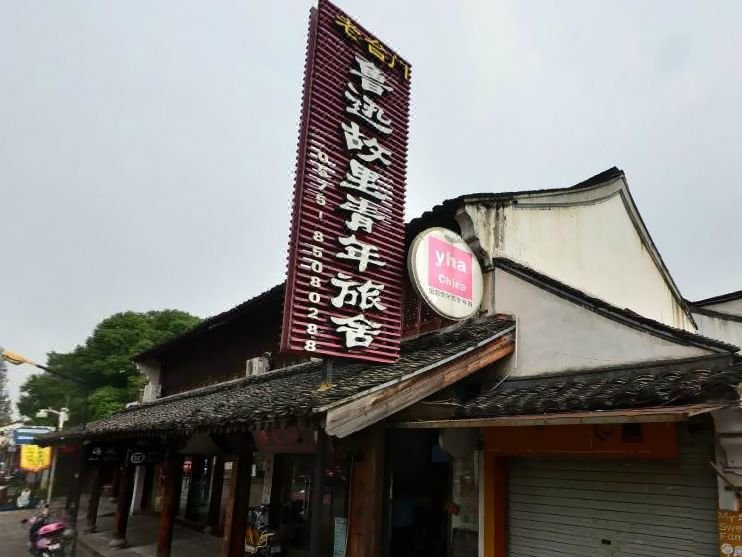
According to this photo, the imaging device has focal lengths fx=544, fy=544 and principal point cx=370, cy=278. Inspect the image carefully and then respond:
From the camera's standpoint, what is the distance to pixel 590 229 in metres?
12.2

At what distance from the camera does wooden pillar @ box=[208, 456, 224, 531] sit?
17772mm

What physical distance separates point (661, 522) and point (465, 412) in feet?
8.85

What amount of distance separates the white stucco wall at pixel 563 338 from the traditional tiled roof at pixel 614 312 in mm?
86

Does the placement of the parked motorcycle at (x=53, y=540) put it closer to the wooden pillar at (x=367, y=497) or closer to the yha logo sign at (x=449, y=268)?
the wooden pillar at (x=367, y=497)

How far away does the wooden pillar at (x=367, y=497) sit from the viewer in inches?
299

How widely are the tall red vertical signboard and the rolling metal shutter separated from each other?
2910 millimetres

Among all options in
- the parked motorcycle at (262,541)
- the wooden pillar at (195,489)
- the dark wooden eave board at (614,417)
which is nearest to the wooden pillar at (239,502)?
the parked motorcycle at (262,541)

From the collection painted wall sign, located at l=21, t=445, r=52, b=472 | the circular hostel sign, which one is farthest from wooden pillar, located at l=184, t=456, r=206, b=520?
painted wall sign, located at l=21, t=445, r=52, b=472

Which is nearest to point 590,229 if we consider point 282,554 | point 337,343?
point 337,343

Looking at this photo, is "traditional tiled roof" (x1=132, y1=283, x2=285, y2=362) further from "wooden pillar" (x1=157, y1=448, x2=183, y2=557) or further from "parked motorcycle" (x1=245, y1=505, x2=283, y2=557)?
"parked motorcycle" (x1=245, y1=505, x2=283, y2=557)

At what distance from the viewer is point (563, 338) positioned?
8.35m

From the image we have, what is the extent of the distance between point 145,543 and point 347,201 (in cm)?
1422

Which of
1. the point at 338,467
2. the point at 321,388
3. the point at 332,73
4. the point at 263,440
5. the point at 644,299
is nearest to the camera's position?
the point at 321,388

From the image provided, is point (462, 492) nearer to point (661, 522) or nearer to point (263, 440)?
point (661, 522)
